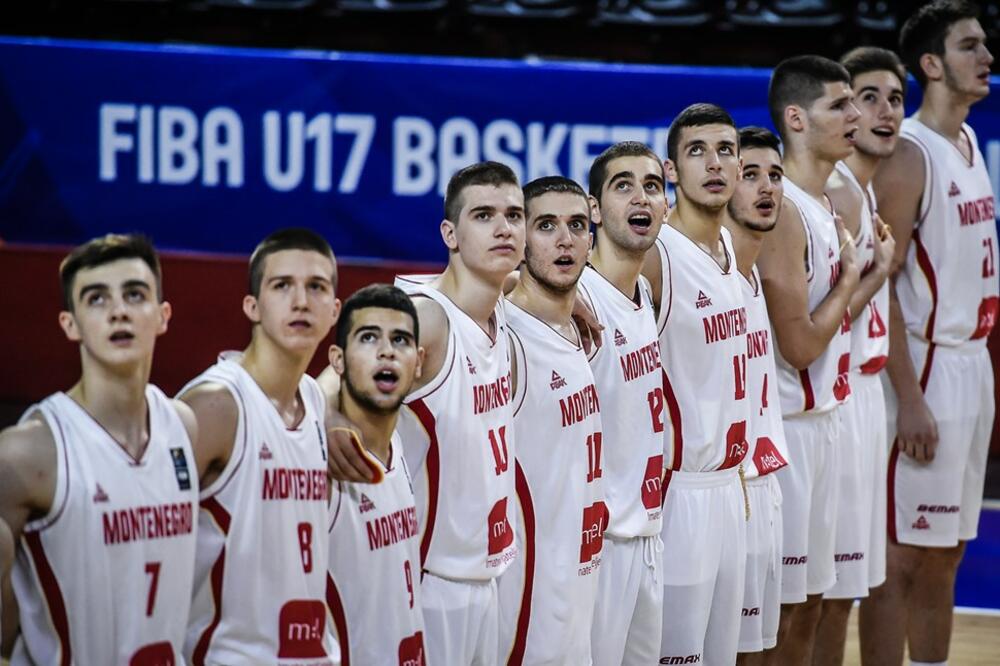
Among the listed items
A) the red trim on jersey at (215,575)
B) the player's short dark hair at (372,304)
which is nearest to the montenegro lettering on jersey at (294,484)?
the red trim on jersey at (215,575)

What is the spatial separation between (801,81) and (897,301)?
1.16 meters

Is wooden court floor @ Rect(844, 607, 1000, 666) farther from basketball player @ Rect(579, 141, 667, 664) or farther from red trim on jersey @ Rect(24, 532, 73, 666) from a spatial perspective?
red trim on jersey @ Rect(24, 532, 73, 666)

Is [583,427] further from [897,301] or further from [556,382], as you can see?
[897,301]

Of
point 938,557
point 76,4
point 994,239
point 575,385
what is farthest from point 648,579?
point 76,4

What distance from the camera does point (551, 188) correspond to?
5.22 meters

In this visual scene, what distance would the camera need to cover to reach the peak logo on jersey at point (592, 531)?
17.1 feet

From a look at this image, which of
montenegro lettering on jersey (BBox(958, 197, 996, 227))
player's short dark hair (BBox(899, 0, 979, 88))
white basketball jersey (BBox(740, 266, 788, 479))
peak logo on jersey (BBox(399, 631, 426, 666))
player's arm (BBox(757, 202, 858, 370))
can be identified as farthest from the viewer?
player's short dark hair (BBox(899, 0, 979, 88))

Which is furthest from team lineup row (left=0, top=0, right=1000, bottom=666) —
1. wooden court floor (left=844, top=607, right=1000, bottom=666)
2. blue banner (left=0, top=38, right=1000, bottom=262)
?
blue banner (left=0, top=38, right=1000, bottom=262)

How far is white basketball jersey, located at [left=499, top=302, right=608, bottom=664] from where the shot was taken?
5.15 metres

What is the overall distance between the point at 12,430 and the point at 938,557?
4438 millimetres

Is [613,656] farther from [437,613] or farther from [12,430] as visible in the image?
[12,430]

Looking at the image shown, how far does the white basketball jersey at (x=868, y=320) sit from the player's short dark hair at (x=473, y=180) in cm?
206

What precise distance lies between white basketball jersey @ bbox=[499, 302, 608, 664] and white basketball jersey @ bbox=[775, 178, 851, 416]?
4.47 ft

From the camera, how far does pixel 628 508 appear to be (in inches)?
216
